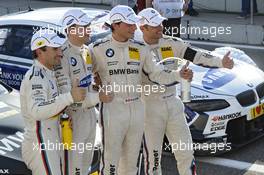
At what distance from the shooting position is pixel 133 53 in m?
5.14

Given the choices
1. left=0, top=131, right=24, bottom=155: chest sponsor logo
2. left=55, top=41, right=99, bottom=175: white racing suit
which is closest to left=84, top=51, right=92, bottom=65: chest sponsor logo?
left=55, top=41, right=99, bottom=175: white racing suit

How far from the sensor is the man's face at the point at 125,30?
5.02 m

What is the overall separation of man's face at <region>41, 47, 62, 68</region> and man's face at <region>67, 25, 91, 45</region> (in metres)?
0.42

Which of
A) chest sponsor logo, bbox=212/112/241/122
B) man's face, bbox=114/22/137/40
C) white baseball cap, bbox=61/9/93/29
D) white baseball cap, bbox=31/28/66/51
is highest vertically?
white baseball cap, bbox=61/9/93/29

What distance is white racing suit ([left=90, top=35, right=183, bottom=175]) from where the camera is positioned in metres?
5.10

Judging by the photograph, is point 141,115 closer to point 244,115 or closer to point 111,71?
point 111,71

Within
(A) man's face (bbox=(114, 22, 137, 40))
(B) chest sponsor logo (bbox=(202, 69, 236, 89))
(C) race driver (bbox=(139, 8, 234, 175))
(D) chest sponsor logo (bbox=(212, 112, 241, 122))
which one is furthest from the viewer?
(B) chest sponsor logo (bbox=(202, 69, 236, 89))

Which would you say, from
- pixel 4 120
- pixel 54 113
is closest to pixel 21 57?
pixel 4 120

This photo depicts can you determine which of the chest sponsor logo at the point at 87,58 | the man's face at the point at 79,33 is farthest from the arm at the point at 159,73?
the man's face at the point at 79,33

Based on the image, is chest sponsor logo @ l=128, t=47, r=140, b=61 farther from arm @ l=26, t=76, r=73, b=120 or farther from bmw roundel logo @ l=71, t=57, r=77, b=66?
arm @ l=26, t=76, r=73, b=120

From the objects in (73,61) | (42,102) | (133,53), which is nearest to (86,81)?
(73,61)

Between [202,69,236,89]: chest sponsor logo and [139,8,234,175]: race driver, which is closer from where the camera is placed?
[139,8,234,175]: race driver

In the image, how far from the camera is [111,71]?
5117mm

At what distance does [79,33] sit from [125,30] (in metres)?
0.41
